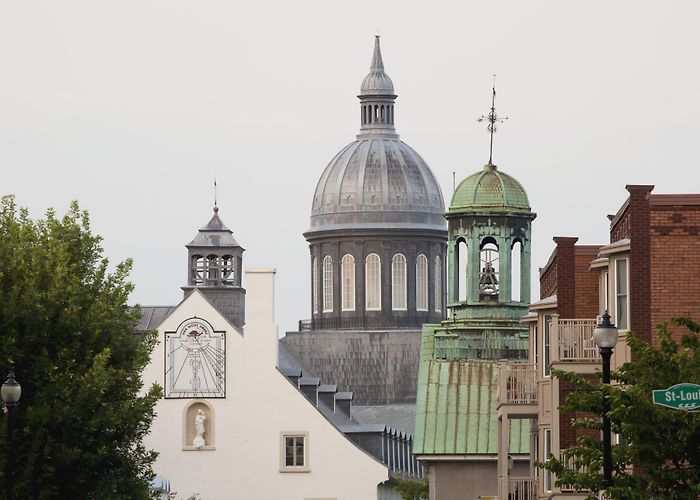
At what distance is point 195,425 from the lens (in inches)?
4122

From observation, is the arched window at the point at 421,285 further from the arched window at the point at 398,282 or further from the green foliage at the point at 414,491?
the green foliage at the point at 414,491

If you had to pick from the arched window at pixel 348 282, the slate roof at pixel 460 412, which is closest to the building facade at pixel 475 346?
the slate roof at pixel 460 412

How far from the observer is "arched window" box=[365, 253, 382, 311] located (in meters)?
158

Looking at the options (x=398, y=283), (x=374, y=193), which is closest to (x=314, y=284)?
(x=398, y=283)

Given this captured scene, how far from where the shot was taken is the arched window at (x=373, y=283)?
158000 mm

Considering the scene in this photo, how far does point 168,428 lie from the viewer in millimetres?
104375

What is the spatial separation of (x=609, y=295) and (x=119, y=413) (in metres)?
11.5

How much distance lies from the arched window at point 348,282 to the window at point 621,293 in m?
110

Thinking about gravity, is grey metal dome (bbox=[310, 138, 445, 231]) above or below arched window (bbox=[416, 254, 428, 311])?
above

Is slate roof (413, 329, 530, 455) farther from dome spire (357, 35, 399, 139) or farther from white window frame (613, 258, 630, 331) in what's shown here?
dome spire (357, 35, 399, 139)

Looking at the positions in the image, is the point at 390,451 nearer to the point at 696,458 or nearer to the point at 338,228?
the point at 338,228

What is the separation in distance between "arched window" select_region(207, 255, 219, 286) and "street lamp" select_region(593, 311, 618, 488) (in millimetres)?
96954

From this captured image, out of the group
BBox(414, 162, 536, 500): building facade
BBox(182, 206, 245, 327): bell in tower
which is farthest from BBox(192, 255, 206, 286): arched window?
BBox(414, 162, 536, 500): building facade

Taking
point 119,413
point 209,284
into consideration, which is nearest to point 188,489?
point 209,284
